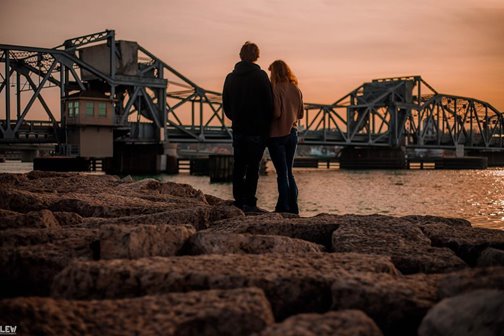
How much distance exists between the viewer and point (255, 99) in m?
7.47

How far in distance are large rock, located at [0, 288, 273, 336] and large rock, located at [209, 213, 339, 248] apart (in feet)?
7.58

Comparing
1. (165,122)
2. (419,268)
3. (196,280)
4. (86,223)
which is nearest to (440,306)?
(196,280)

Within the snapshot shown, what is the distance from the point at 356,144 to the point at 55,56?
5692cm

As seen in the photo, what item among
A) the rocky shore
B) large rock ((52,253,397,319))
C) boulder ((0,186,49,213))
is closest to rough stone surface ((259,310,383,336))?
the rocky shore

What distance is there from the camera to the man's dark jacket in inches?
293

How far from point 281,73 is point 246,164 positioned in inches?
49.8

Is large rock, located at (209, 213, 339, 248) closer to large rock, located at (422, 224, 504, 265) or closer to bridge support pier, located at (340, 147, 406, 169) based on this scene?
large rock, located at (422, 224, 504, 265)

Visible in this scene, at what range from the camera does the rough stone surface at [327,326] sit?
2566 millimetres

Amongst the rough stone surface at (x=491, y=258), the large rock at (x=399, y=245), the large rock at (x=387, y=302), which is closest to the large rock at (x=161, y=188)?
the large rock at (x=399, y=245)

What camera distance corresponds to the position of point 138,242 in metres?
4.04

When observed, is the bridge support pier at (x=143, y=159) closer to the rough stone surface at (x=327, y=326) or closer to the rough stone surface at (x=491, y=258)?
the rough stone surface at (x=491, y=258)

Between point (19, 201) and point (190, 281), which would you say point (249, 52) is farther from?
point (190, 281)

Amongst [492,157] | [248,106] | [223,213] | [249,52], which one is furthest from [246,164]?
[492,157]

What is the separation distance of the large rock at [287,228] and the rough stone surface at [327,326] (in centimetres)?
255
